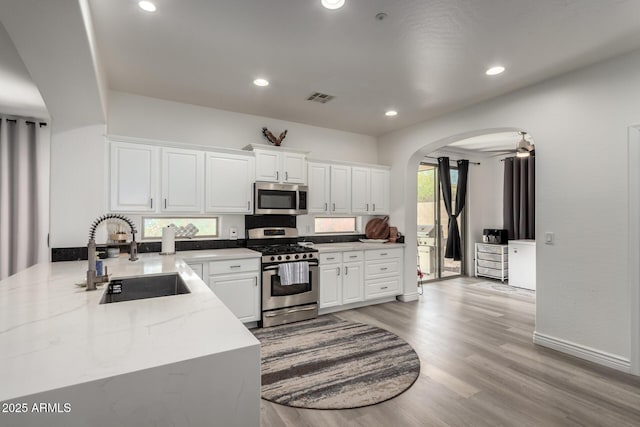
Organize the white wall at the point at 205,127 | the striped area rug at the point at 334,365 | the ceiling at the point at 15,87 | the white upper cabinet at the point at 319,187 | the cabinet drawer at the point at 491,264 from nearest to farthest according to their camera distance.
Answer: the striped area rug at the point at 334,365 < the ceiling at the point at 15,87 < the white wall at the point at 205,127 < the white upper cabinet at the point at 319,187 < the cabinet drawer at the point at 491,264

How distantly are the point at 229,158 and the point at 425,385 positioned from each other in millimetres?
3163

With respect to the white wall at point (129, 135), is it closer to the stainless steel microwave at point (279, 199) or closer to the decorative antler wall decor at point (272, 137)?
the decorative antler wall decor at point (272, 137)

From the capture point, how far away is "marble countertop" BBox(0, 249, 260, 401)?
849 millimetres

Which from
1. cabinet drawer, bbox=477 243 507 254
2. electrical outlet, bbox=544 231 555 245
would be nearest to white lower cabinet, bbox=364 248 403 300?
electrical outlet, bbox=544 231 555 245

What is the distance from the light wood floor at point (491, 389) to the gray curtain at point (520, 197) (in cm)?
297

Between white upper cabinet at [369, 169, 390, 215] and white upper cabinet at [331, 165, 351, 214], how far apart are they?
45 centimetres

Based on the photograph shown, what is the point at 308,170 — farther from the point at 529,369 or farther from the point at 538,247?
the point at 529,369

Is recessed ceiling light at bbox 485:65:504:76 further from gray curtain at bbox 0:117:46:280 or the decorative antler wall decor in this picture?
gray curtain at bbox 0:117:46:280

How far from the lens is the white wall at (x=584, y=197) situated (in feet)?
8.79

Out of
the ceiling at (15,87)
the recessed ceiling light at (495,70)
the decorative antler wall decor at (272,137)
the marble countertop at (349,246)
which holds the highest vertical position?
the recessed ceiling light at (495,70)

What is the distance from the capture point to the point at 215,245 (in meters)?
3.99

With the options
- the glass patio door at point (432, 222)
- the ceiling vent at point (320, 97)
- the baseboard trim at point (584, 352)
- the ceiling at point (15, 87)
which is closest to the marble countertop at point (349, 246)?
the glass patio door at point (432, 222)

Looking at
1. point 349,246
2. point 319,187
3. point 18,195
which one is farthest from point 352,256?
point 18,195

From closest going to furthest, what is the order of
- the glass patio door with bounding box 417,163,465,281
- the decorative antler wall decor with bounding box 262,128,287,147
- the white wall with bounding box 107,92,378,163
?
the white wall with bounding box 107,92,378,163 < the decorative antler wall decor with bounding box 262,128,287,147 < the glass patio door with bounding box 417,163,465,281
